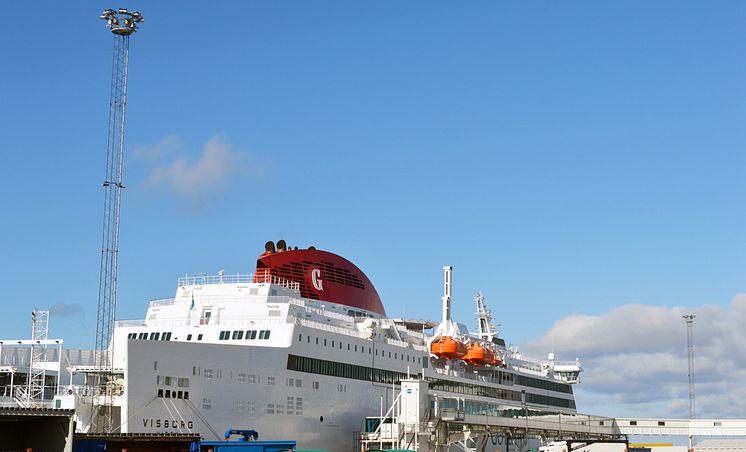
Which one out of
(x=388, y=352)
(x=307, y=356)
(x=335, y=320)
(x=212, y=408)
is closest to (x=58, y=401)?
(x=212, y=408)

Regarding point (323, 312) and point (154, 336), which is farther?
point (323, 312)

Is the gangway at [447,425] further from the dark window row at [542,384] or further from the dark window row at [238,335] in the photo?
the dark window row at [238,335]

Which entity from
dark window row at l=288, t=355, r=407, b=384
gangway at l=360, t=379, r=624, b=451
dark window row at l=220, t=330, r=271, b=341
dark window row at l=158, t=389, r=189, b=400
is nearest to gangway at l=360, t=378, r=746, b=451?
gangway at l=360, t=379, r=624, b=451

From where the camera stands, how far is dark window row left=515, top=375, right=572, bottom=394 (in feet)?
268

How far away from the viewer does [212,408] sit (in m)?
46.0

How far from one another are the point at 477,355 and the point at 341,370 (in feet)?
62.4

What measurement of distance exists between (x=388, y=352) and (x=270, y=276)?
976cm

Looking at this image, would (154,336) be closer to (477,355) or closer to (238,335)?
(238,335)

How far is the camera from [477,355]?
72188 mm

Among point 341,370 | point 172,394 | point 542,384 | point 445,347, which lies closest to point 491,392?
point 445,347

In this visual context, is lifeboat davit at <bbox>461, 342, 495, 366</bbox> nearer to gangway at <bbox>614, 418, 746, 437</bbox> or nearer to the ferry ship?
the ferry ship

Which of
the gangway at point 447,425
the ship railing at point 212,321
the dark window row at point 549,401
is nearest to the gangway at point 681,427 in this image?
the dark window row at point 549,401

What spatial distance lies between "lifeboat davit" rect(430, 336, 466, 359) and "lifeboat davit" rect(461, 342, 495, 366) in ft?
7.21

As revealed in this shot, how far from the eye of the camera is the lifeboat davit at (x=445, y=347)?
6856cm
